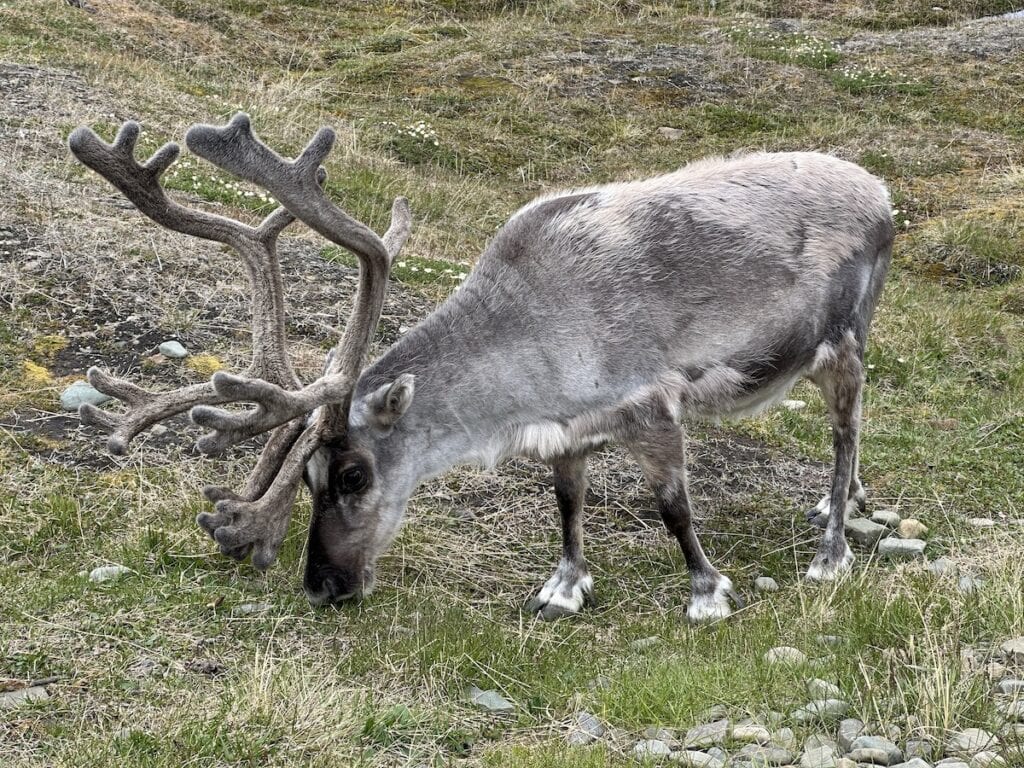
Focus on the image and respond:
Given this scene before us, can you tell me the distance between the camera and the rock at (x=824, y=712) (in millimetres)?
4148

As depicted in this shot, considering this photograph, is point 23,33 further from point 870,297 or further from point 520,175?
point 870,297

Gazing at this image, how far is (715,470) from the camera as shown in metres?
7.67

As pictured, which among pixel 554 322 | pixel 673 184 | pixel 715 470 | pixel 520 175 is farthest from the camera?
pixel 520 175

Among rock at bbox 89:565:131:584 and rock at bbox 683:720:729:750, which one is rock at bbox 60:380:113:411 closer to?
rock at bbox 89:565:131:584

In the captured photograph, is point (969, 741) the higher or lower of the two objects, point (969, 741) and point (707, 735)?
the higher

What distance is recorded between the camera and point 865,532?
23.3 ft

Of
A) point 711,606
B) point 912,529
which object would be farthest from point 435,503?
point 912,529

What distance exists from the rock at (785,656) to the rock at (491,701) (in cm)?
110

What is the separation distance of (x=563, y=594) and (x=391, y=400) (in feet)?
4.85

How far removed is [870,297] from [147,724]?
485cm

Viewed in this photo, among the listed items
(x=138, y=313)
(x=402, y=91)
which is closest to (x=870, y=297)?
(x=138, y=313)

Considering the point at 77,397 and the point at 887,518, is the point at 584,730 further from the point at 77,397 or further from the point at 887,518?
the point at 77,397

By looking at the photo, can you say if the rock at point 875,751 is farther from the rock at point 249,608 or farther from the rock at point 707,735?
the rock at point 249,608

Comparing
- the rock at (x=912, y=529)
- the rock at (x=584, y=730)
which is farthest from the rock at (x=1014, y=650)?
the rock at (x=912, y=529)
